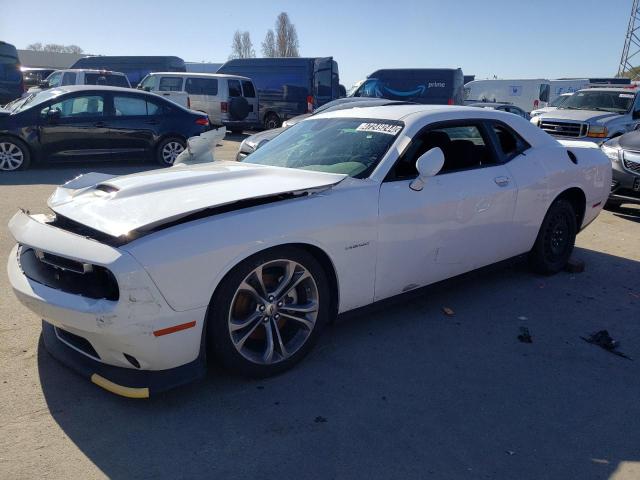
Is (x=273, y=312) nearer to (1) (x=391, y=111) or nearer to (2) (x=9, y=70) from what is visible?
(1) (x=391, y=111)

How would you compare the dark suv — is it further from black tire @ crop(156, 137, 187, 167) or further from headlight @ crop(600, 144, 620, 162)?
headlight @ crop(600, 144, 620, 162)

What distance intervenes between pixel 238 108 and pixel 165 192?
14.8 metres

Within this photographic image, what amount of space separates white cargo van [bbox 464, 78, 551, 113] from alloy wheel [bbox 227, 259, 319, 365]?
84.2ft

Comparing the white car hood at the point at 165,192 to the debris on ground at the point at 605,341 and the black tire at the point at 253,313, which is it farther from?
the debris on ground at the point at 605,341

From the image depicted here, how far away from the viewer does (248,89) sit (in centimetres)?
1797

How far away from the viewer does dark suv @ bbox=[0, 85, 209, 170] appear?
949 centimetres

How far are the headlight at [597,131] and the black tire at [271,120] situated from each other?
10.7m

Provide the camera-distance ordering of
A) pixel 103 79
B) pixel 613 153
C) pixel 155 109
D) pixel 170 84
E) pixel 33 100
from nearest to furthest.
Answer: pixel 613 153, pixel 33 100, pixel 155 109, pixel 170 84, pixel 103 79

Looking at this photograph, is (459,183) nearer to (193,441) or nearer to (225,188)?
(225,188)

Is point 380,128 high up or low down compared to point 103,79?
down

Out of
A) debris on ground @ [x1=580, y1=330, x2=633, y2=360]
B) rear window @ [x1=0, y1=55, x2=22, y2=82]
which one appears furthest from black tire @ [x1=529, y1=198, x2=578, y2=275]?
rear window @ [x1=0, y1=55, x2=22, y2=82]

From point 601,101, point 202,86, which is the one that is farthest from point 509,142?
point 202,86

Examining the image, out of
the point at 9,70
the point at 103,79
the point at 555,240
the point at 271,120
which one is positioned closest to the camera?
the point at 555,240

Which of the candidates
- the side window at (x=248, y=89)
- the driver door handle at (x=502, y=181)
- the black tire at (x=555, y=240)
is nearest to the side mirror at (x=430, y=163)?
the driver door handle at (x=502, y=181)
